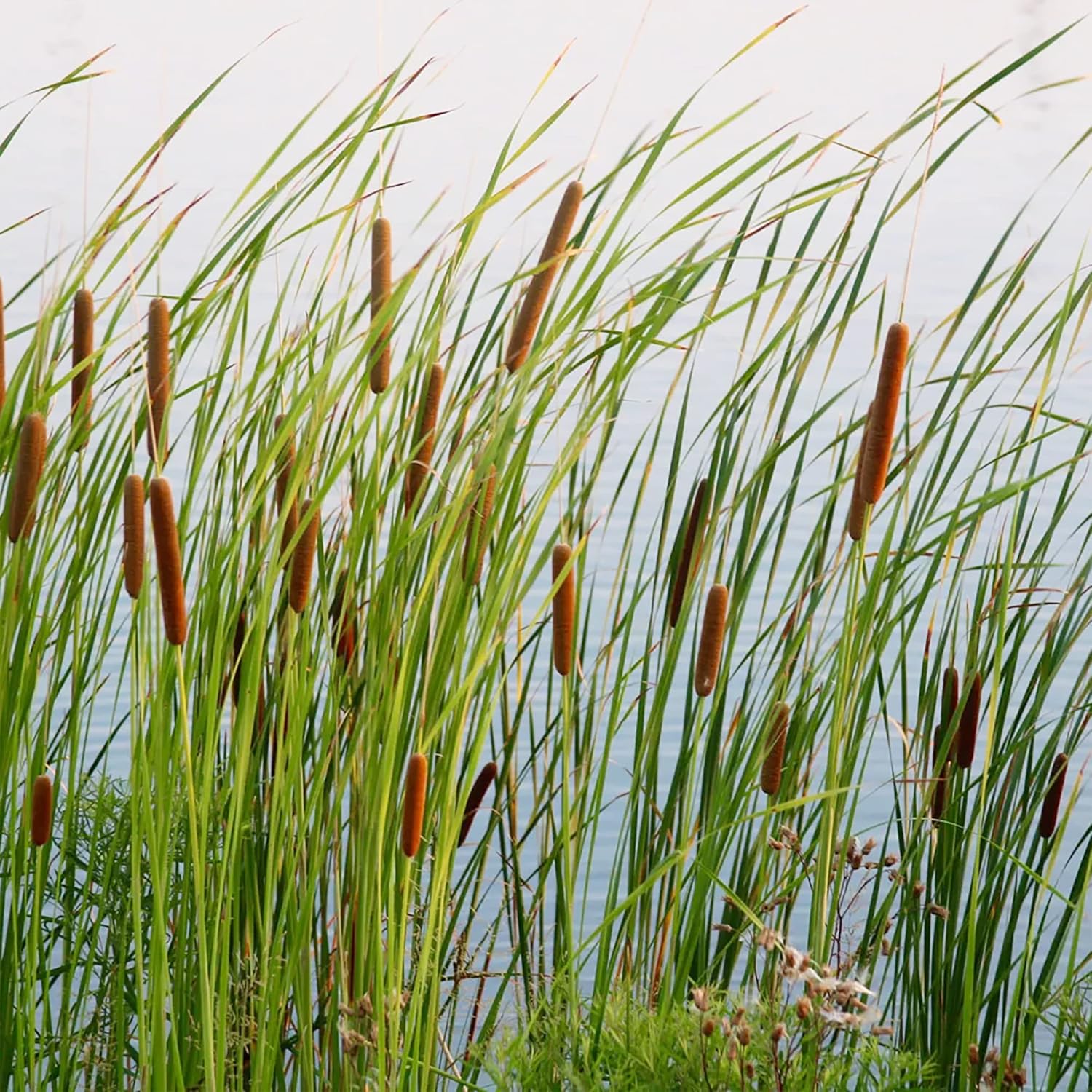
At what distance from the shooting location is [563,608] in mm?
1723

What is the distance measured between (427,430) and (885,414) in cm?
52

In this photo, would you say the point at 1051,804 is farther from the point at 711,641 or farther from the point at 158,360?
the point at 158,360

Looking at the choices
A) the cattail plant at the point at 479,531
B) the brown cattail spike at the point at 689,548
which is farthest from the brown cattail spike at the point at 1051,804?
the cattail plant at the point at 479,531

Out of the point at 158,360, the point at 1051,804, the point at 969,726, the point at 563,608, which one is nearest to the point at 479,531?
the point at 563,608

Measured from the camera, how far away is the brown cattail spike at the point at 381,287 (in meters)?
1.76

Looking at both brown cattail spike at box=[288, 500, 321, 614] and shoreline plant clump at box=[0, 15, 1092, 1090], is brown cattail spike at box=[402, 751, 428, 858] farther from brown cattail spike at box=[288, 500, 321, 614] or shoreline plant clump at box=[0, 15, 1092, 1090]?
brown cattail spike at box=[288, 500, 321, 614]

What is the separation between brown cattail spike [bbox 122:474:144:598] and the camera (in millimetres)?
1611

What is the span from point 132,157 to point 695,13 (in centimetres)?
1671

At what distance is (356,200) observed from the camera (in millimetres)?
1890

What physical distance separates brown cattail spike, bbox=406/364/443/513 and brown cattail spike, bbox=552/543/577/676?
0.60 feet

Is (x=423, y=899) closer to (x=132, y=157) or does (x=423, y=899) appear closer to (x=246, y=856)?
(x=246, y=856)

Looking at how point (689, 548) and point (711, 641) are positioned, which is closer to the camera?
point (711, 641)

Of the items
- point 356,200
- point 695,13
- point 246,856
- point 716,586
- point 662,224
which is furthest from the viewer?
point 695,13

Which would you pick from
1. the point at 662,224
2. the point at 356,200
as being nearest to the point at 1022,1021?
the point at 356,200
